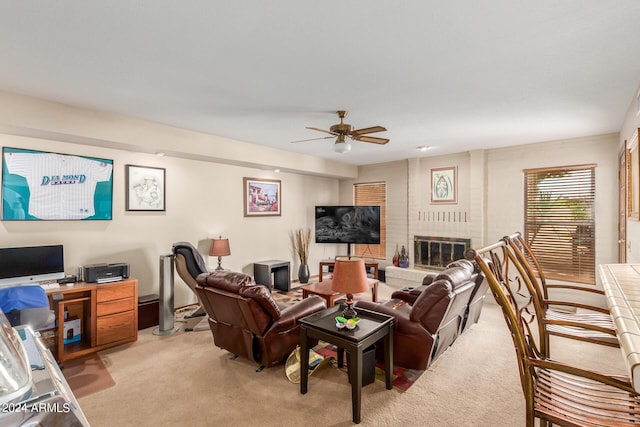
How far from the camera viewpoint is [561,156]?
4559mm

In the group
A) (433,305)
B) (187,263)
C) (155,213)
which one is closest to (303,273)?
(187,263)

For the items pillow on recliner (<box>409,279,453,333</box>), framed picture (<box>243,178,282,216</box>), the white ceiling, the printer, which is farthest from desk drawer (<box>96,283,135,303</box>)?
pillow on recliner (<box>409,279,453,333</box>)

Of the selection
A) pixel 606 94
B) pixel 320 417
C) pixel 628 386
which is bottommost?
Result: pixel 320 417

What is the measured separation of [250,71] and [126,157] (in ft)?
8.41

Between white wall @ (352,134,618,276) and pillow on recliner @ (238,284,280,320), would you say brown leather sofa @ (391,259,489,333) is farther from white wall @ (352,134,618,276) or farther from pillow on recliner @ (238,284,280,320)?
white wall @ (352,134,618,276)

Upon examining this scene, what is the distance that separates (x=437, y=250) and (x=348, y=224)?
1.79m

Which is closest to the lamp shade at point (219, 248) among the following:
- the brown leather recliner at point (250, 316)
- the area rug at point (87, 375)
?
the brown leather recliner at point (250, 316)

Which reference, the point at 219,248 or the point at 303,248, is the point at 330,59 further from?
the point at 303,248

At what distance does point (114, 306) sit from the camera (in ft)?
10.7

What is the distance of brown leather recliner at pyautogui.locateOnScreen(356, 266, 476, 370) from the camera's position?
95.4 inches

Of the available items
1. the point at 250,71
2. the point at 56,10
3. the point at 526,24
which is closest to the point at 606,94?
the point at 526,24

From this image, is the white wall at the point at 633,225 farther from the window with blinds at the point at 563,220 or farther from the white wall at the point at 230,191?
the window with blinds at the point at 563,220

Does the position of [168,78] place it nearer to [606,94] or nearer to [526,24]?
[526,24]

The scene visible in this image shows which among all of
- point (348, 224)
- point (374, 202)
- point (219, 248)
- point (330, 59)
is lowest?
point (219, 248)
